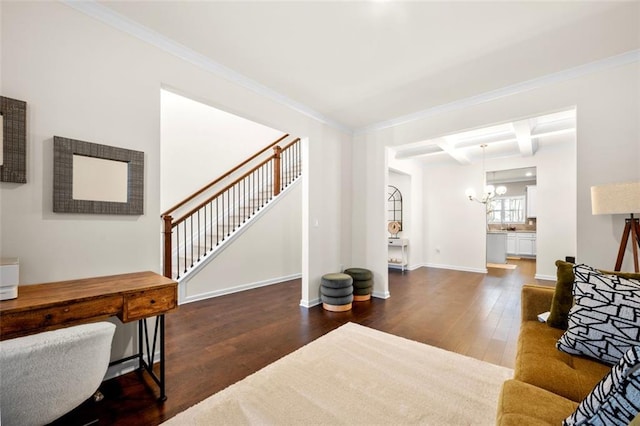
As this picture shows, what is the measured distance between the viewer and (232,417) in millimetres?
1658

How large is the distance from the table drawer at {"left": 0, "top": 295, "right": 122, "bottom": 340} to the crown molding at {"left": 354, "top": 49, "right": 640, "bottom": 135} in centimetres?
391

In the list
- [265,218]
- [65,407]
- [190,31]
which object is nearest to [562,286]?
[65,407]

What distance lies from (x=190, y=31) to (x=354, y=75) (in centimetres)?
158

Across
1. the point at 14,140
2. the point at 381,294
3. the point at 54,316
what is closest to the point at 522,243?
the point at 381,294

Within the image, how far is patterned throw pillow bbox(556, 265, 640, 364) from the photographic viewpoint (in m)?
1.34

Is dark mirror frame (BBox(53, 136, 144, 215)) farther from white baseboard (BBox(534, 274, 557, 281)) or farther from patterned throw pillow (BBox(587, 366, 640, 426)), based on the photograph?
white baseboard (BBox(534, 274, 557, 281))

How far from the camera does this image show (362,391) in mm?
1906

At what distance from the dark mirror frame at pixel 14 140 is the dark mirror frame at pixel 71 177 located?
0.15 meters

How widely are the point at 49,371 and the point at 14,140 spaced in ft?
4.82

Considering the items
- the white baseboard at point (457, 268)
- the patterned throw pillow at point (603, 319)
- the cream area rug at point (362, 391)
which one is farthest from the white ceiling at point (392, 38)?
the white baseboard at point (457, 268)

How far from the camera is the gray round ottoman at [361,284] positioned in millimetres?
4078

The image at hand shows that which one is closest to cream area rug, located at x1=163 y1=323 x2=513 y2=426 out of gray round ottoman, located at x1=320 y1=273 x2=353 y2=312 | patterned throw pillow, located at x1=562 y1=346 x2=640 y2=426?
patterned throw pillow, located at x1=562 y1=346 x2=640 y2=426

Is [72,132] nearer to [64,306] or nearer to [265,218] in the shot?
[64,306]

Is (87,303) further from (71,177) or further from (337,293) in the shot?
(337,293)
